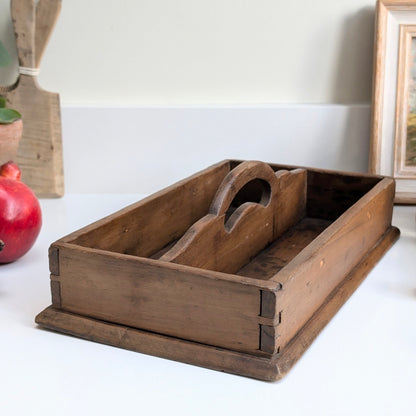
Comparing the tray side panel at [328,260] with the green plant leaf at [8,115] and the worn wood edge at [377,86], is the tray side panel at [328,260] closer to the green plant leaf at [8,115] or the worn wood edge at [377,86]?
the worn wood edge at [377,86]

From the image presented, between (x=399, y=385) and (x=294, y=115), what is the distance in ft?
2.14

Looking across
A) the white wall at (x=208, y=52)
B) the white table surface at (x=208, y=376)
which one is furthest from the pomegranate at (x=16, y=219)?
the white wall at (x=208, y=52)

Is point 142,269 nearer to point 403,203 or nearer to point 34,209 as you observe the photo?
point 34,209

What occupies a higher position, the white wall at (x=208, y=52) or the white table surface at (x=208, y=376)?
the white wall at (x=208, y=52)

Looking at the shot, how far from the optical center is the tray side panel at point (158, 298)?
756 mm

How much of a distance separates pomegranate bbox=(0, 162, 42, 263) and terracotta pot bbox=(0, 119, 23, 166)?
130 millimetres

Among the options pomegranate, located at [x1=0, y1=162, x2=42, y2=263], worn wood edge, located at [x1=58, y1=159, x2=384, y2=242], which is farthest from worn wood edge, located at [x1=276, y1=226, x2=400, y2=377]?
pomegranate, located at [x1=0, y1=162, x2=42, y2=263]

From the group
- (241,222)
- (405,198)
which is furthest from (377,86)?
(241,222)

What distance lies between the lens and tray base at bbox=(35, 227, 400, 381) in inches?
29.8

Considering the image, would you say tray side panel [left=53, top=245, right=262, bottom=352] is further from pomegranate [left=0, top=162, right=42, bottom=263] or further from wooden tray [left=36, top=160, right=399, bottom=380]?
pomegranate [left=0, top=162, right=42, bottom=263]

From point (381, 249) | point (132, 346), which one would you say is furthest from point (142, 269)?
point (381, 249)

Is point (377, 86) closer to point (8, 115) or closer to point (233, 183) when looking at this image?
point (233, 183)

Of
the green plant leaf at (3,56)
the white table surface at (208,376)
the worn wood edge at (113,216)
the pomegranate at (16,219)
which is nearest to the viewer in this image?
the white table surface at (208,376)

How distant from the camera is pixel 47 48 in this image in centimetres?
132
